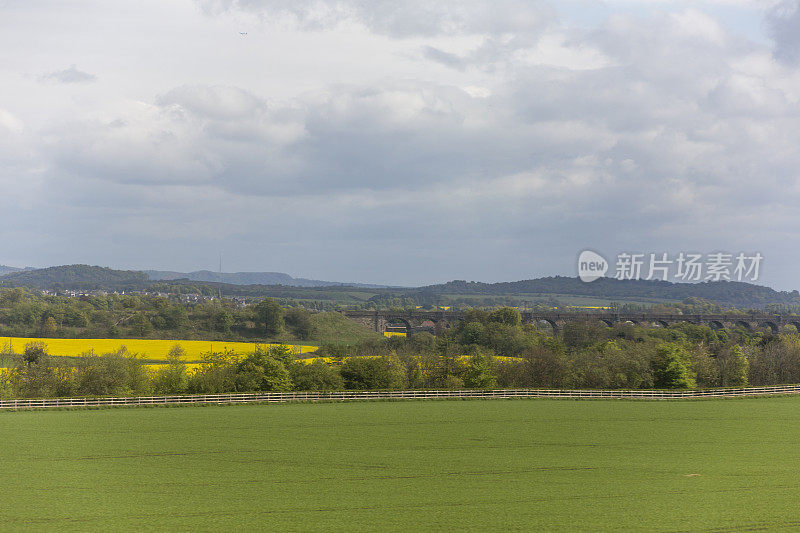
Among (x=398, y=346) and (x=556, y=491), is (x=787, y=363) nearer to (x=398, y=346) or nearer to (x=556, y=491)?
(x=398, y=346)

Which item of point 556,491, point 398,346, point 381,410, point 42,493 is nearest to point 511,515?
point 556,491

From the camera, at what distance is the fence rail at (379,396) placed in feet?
152

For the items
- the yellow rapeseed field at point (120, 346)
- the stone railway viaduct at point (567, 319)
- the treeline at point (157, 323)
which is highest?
the stone railway viaduct at point (567, 319)

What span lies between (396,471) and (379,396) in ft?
89.1

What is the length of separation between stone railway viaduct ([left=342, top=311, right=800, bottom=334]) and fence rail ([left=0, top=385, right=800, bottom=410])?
60.8m

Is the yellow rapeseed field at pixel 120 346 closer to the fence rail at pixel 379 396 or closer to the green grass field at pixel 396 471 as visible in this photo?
the fence rail at pixel 379 396

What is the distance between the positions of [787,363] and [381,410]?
4610cm

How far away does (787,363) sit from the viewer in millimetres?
68812

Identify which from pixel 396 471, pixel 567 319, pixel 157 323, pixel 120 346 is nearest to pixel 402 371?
pixel 396 471

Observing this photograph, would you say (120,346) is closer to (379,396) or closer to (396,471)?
(379,396)

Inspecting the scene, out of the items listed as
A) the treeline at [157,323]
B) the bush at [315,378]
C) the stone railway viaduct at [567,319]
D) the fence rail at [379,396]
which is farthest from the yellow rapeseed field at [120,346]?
the stone railway viaduct at [567,319]

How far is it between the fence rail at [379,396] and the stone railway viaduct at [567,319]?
6080 centimetres

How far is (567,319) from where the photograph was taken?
122625 millimetres

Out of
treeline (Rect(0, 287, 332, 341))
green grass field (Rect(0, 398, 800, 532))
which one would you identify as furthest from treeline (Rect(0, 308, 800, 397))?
treeline (Rect(0, 287, 332, 341))
